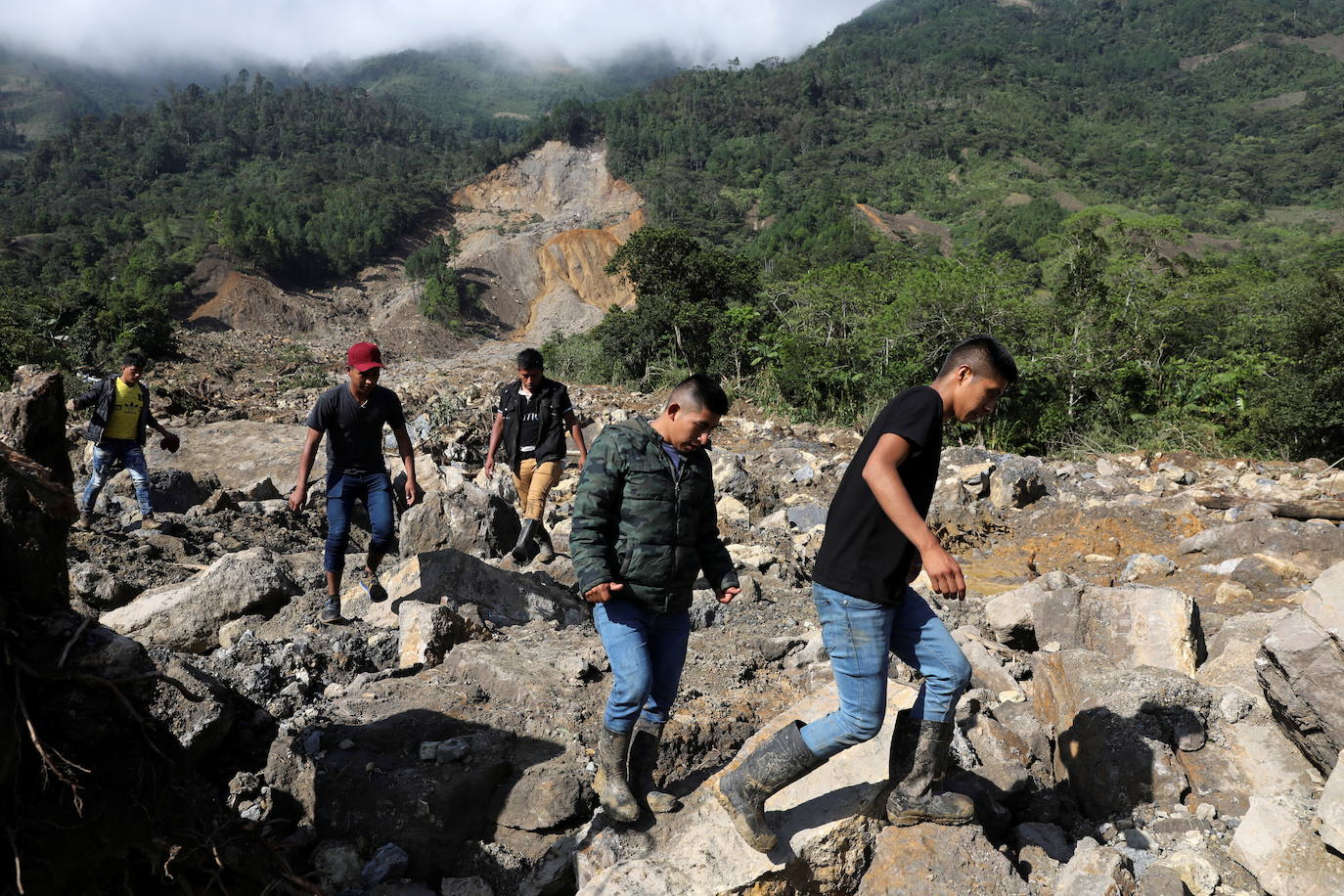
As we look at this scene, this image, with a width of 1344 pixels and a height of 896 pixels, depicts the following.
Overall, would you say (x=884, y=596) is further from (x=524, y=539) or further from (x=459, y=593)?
(x=524, y=539)

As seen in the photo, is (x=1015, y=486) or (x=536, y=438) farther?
(x=1015, y=486)

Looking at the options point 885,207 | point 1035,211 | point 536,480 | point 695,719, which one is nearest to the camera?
point 695,719

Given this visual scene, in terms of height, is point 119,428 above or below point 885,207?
below

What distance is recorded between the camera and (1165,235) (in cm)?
1992

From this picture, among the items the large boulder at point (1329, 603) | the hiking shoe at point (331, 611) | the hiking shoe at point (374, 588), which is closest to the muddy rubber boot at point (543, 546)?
the hiking shoe at point (374, 588)

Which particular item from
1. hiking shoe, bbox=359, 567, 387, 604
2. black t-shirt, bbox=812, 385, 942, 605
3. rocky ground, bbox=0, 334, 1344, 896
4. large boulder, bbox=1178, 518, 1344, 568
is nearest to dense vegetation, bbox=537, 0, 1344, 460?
large boulder, bbox=1178, 518, 1344, 568

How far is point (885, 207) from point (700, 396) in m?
69.2

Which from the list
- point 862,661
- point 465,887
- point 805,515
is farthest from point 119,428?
point 862,661

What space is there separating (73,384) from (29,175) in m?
61.0

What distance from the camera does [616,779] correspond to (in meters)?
2.35

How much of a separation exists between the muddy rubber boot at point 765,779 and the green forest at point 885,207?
387 inches

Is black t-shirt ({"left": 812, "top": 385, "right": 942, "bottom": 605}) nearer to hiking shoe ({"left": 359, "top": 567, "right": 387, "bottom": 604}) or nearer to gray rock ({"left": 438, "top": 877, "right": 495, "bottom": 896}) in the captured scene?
gray rock ({"left": 438, "top": 877, "right": 495, "bottom": 896})

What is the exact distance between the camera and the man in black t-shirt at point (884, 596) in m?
2.08

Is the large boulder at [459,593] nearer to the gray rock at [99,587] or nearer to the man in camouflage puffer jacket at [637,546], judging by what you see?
the gray rock at [99,587]
